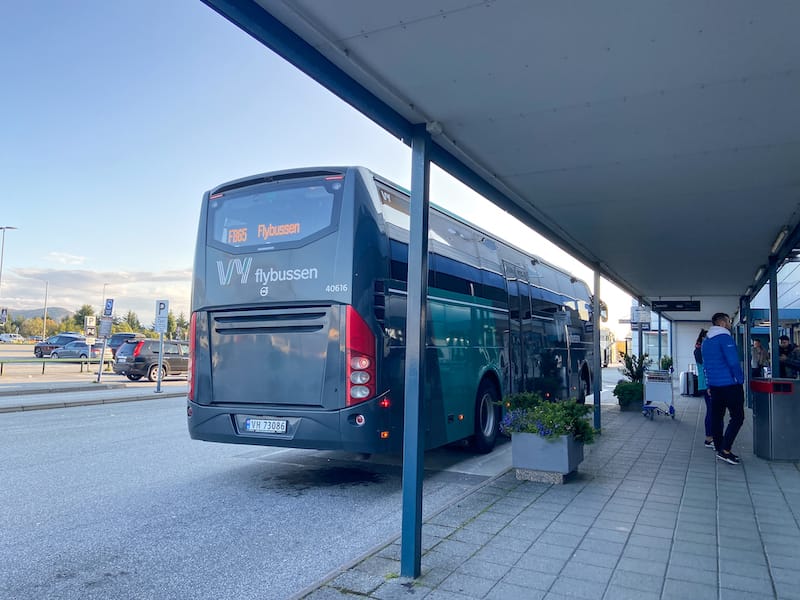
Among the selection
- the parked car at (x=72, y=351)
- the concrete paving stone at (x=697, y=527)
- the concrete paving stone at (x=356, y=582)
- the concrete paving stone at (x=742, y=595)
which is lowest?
the concrete paving stone at (x=356, y=582)

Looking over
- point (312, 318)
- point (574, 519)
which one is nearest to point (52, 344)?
point (312, 318)

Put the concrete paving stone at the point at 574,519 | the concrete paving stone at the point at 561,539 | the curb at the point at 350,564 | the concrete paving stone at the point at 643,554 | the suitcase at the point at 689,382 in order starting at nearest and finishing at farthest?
1. the curb at the point at 350,564
2. the concrete paving stone at the point at 643,554
3. the concrete paving stone at the point at 561,539
4. the concrete paving stone at the point at 574,519
5. the suitcase at the point at 689,382

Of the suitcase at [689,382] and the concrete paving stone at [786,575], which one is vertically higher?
the suitcase at [689,382]

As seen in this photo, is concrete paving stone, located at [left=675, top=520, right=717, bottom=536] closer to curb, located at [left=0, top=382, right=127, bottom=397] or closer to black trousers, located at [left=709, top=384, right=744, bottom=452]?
black trousers, located at [left=709, top=384, right=744, bottom=452]

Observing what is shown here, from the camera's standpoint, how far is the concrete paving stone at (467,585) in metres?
3.71

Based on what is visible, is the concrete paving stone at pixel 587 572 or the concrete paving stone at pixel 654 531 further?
the concrete paving stone at pixel 654 531

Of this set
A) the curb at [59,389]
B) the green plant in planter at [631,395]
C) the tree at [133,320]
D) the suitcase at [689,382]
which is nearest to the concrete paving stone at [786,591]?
the green plant in planter at [631,395]

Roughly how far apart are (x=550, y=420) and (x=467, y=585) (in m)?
3.15

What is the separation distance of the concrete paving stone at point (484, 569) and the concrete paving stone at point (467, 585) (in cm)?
5

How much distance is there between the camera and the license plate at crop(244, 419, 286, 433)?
6410 mm

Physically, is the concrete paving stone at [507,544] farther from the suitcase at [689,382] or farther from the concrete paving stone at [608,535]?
the suitcase at [689,382]

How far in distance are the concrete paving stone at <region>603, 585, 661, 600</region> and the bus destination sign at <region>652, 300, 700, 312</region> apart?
16459 mm

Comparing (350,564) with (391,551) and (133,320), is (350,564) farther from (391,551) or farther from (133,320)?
(133,320)

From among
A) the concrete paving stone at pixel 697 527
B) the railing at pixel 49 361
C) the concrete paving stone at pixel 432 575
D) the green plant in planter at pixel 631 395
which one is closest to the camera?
the concrete paving stone at pixel 432 575
